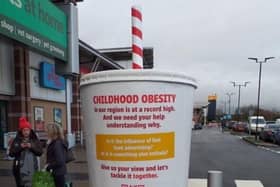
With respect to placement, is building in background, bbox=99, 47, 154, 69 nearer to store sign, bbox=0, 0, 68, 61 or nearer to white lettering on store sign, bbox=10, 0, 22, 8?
store sign, bbox=0, 0, 68, 61

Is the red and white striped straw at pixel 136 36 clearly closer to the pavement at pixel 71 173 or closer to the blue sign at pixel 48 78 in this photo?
the pavement at pixel 71 173

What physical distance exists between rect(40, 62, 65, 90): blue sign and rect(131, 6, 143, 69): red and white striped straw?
1302 cm

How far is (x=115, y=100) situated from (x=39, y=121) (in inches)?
526

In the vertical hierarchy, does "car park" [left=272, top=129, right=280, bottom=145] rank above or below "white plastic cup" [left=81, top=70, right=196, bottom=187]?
below

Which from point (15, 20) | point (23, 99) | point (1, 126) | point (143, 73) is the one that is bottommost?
point (1, 126)

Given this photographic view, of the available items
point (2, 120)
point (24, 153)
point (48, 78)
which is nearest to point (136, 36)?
point (24, 153)

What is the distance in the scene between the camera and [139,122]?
2.34m

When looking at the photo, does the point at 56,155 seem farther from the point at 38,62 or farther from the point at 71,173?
the point at 38,62

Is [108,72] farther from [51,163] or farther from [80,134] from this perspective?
[80,134]

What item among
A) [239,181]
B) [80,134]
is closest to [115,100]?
[239,181]

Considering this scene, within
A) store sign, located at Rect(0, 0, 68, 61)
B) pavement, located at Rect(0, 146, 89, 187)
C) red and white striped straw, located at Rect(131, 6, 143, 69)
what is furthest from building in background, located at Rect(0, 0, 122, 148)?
red and white striped straw, located at Rect(131, 6, 143, 69)

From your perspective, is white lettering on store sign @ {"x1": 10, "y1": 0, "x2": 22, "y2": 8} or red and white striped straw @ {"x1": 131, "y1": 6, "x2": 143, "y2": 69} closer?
red and white striped straw @ {"x1": 131, "y1": 6, "x2": 143, "y2": 69}

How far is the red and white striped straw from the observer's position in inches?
104

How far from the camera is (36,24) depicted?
762cm
